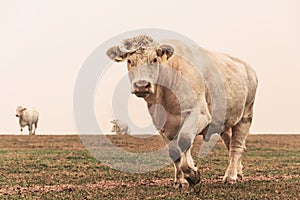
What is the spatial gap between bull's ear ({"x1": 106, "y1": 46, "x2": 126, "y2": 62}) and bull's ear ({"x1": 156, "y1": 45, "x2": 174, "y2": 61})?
84cm

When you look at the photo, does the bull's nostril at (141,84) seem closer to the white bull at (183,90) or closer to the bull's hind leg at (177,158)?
the white bull at (183,90)

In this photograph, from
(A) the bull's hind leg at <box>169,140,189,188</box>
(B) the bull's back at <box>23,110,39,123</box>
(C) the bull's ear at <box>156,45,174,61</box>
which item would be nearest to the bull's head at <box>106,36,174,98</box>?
(C) the bull's ear at <box>156,45,174,61</box>

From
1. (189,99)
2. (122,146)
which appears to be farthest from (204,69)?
(122,146)

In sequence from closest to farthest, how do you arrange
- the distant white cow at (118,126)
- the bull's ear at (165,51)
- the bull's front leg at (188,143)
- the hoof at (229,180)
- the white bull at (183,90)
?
the bull's front leg at (188,143)
the white bull at (183,90)
the bull's ear at (165,51)
the hoof at (229,180)
the distant white cow at (118,126)

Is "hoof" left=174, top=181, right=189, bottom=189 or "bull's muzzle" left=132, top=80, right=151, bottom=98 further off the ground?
"bull's muzzle" left=132, top=80, right=151, bottom=98

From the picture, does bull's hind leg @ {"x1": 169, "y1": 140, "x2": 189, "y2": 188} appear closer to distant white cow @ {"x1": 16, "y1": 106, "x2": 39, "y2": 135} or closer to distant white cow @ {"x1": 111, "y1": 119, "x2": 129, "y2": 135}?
distant white cow @ {"x1": 111, "y1": 119, "x2": 129, "y2": 135}

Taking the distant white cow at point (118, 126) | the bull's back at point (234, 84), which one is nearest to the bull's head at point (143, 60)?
the bull's back at point (234, 84)

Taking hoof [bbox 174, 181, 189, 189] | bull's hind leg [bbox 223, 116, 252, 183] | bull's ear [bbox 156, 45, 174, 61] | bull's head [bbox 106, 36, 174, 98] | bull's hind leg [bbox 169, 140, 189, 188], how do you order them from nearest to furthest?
bull's head [bbox 106, 36, 174, 98], bull's ear [bbox 156, 45, 174, 61], bull's hind leg [bbox 169, 140, 189, 188], hoof [bbox 174, 181, 189, 189], bull's hind leg [bbox 223, 116, 252, 183]

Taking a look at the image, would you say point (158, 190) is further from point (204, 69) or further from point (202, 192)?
point (204, 69)

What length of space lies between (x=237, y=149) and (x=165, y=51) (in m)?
4.71

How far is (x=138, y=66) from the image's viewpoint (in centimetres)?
998

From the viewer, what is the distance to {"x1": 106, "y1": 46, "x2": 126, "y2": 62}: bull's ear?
10766 millimetres

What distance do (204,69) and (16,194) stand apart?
5380 millimetres

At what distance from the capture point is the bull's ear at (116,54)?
35.3ft
